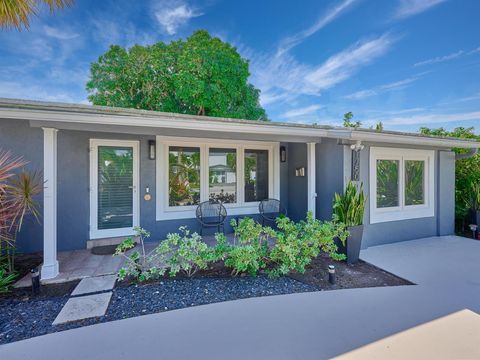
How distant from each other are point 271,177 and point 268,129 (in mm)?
2482

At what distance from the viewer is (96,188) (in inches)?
210

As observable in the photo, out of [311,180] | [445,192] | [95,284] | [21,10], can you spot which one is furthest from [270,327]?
[445,192]

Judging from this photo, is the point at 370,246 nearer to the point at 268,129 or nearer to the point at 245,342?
the point at 268,129

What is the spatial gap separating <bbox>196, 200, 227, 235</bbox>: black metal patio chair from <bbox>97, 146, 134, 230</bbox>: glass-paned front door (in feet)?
5.23

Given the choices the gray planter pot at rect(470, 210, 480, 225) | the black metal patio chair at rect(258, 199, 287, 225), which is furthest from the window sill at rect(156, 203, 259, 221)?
the gray planter pot at rect(470, 210, 480, 225)

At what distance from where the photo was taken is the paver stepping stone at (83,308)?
111 inches

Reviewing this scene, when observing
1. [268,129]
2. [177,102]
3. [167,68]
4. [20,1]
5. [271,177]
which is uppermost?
[167,68]

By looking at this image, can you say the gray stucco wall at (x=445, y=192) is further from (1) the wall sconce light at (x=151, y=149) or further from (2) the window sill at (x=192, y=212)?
(1) the wall sconce light at (x=151, y=149)

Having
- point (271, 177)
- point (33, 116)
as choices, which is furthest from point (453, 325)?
point (33, 116)

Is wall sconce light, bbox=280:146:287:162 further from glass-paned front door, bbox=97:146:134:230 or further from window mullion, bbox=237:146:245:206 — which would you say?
glass-paned front door, bbox=97:146:134:230

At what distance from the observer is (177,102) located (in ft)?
41.3

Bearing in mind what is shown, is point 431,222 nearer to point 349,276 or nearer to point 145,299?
point 349,276

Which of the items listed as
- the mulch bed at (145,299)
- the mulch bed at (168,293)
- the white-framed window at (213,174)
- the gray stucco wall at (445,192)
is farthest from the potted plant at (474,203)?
the mulch bed at (145,299)

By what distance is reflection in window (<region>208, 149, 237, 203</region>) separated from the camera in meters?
6.41
